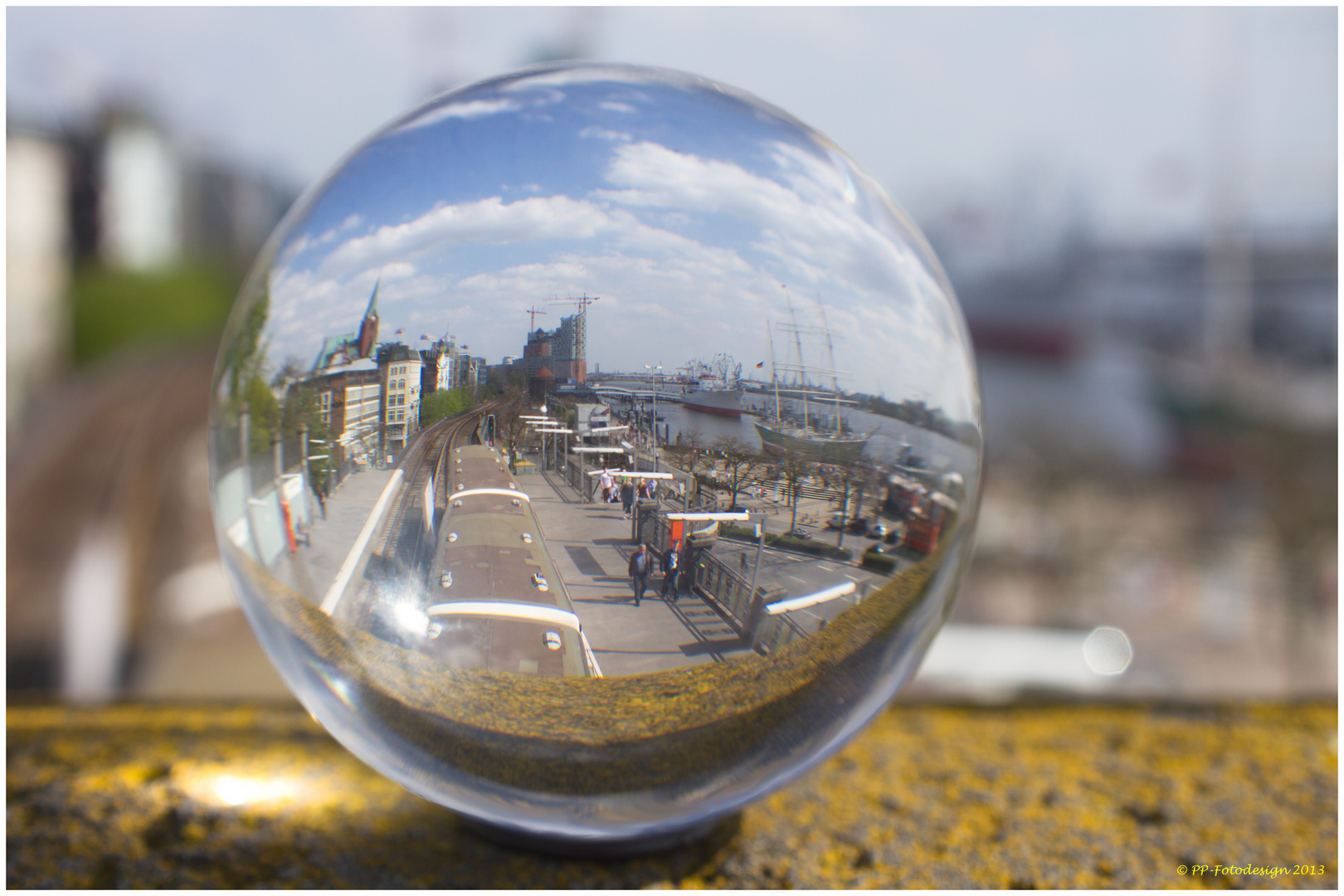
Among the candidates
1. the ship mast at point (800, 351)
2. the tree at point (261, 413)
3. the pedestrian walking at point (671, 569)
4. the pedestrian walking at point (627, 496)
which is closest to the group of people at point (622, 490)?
the pedestrian walking at point (627, 496)

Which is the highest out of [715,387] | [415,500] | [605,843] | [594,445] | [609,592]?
[715,387]

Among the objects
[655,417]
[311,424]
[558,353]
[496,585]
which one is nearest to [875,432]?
[655,417]

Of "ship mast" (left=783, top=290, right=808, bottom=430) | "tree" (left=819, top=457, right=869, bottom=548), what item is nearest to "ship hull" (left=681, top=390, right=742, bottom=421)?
"ship mast" (left=783, top=290, right=808, bottom=430)

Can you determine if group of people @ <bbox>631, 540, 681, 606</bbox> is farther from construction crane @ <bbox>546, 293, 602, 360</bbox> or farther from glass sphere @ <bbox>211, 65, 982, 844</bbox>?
construction crane @ <bbox>546, 293, 602, 360</bbox>

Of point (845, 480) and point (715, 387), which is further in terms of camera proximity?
point (845, 480)

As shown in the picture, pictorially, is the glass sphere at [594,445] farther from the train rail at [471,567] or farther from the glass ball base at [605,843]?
the glass ball base at [605,843]

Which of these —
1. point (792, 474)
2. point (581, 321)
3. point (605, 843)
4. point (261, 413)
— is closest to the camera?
point (581, 321)

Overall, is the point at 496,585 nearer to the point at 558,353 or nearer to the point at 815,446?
the point at 558,353

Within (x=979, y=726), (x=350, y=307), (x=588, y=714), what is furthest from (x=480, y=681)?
(x=979, y=726)
